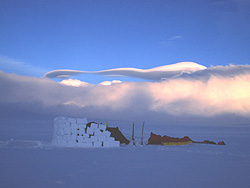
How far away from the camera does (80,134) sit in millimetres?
25625

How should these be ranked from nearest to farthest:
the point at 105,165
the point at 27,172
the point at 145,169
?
the point at 27,172 < the point at 145,169 < the point at 105,165

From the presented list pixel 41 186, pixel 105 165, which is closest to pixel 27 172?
pixel 41 186

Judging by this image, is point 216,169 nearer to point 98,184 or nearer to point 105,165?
point 105,165

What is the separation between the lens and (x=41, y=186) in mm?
10500

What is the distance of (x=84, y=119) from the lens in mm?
25766

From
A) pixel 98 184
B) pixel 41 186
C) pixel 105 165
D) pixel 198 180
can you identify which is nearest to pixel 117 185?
pixel 98 184

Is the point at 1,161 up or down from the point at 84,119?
down

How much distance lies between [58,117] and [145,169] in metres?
14.1

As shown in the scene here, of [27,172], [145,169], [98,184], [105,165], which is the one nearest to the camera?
[98,184]

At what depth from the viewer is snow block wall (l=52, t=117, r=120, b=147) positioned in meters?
25.5

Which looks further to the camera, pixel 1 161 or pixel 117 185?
pixel 1 161

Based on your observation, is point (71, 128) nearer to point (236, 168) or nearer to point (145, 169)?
point (145, 169)

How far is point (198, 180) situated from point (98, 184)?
14.6 feet

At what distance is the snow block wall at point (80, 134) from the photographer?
83.8 ft
